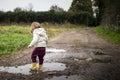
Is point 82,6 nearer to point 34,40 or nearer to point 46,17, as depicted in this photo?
point 46,17

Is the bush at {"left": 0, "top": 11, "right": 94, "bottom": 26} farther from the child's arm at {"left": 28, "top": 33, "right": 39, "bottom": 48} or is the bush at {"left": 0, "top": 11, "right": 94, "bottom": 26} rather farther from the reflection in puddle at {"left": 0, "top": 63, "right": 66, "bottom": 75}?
the child's arm at {"left": 28, "top": 33, "right": 39, "bottom": 48}

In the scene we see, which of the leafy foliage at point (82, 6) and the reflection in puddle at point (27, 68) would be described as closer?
the reflection in puddle at point (27, 68)

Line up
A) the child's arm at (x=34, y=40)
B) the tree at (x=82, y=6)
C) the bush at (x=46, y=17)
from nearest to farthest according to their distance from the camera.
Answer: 1. the child's arm at (x=34, y=40)
2. the bush at (x=46, y=17)
3. the tree at (x=82, y=6)

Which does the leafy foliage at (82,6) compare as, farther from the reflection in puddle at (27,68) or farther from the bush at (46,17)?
the reflection in puddle at (27,68)

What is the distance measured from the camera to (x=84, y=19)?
5725 centimetres

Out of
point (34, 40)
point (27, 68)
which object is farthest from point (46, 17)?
point (34, 40)

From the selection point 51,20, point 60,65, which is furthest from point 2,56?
point 51,20

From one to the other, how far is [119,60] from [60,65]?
2.78m

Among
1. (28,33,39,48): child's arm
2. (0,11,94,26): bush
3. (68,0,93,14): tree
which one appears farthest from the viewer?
(68,0,93,14): tree

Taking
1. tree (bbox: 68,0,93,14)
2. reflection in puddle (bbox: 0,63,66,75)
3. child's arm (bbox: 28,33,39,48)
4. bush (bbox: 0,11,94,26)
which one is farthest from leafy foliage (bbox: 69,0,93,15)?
child's arm (bbox: 28,33,39,48)

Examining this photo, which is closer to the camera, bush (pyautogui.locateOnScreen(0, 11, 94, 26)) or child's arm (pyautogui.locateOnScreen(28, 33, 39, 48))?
child's arm (pyautogui.locateOnScreen(28, 33, 39, 48))

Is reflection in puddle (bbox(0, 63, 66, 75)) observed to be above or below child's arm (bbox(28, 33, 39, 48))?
below

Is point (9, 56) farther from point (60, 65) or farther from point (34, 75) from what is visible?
point (34, 75)

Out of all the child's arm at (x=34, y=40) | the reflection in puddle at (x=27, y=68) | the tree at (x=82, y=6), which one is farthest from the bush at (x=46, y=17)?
the child's arm at (x=34, y=40)
